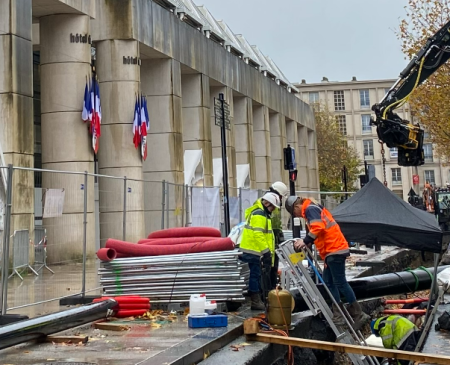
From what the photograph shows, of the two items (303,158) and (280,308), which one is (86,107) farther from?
(303,158)

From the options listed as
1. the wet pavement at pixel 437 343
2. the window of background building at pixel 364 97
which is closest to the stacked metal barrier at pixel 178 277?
the wet pavement at pixel 437 343

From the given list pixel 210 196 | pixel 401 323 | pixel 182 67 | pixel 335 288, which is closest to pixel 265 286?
pixel 335 288

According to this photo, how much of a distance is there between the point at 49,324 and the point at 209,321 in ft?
6.88

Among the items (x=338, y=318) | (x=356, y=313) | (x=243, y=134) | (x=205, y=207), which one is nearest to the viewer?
(x=338, y=318)

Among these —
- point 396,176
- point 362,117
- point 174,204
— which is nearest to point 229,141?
point 174,204

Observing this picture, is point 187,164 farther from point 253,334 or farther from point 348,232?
point 253,334

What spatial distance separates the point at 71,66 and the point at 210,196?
6.41 metres

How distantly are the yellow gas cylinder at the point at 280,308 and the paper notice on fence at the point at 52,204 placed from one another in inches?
185

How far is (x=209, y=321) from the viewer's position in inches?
372

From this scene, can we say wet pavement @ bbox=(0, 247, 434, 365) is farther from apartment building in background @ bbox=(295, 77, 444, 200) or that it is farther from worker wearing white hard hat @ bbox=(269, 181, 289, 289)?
apartment building in background @ bbox=(295, 77, 444, 200)

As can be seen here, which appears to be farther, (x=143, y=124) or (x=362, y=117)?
(x=362, y=117)

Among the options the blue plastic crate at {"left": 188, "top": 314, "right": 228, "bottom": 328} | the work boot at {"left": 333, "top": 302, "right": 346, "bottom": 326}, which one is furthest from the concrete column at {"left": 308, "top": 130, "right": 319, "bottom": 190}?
the blue plastic crate at {"left": 188, "top": 314, "right": 228, "bottom": 328}

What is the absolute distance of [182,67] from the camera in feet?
101

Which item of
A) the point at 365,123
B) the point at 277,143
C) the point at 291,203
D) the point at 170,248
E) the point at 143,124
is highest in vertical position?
the point at 365,123
